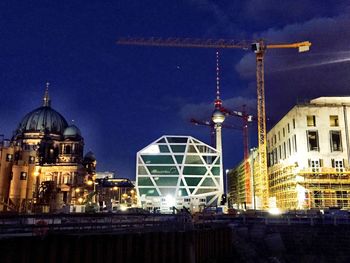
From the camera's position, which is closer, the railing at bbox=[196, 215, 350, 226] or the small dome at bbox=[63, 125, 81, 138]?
the railing at bbox=[196, 215, 350, 226]

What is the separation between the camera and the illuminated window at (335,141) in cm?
7538

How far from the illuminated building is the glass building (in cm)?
2426

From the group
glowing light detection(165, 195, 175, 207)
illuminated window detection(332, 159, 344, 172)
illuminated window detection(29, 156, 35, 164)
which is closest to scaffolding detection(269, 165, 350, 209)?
illuminated window detection(332, 159, 344, 172)

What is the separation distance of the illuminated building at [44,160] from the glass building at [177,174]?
24263 millimetres

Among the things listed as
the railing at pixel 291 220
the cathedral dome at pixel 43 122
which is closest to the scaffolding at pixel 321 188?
the railing at pixel 291 220

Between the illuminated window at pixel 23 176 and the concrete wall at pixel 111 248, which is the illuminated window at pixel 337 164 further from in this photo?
the illuminated window at pixel 23 176

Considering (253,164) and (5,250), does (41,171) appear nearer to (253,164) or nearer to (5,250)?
(253,164)

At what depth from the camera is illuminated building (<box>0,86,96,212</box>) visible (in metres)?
96.6

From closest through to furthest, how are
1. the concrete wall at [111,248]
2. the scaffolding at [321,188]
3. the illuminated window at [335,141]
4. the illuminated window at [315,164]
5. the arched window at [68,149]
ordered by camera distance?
the concrete wall at [111,248], the scaffolding at [321,188], the illuminated window at [315,164], the illuminated window at [335,141], the arched window at [68,149]

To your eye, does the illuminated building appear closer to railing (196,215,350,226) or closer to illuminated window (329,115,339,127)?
railing (196,215,350,226)

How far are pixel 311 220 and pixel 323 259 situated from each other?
4.35m

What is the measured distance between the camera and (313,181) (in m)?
73.1

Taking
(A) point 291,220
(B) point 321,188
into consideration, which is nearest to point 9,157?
(B) point 321,188

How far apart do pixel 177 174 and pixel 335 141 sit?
4562 centimetres
